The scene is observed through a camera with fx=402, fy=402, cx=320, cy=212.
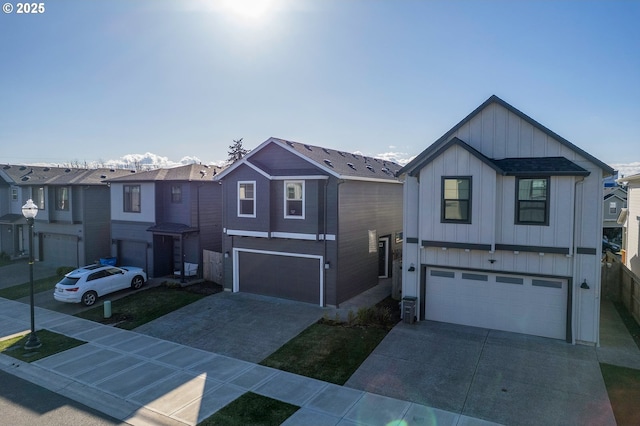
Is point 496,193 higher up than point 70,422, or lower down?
higher up

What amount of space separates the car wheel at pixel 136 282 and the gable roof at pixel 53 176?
825cm

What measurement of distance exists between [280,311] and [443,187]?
802 cm

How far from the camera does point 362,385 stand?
10.2 meters

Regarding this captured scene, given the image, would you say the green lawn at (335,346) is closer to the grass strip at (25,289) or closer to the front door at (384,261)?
the front door at (384,261)

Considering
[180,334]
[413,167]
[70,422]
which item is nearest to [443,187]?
[413,167]

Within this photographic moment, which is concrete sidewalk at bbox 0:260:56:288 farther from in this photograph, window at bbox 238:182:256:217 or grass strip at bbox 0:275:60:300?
window at bbox 238:182:256:217

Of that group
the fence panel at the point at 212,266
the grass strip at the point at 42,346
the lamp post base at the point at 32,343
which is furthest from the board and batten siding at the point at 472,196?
the lamp post base at the point at 32,343

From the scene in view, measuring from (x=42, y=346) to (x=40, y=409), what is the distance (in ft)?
14.8

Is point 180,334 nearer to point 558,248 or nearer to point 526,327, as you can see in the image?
point 526,327

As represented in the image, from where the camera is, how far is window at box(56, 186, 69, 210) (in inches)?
1014

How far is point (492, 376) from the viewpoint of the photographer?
34.5 ft

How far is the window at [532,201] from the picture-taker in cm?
1263

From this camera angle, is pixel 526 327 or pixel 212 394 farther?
pixel 526 327

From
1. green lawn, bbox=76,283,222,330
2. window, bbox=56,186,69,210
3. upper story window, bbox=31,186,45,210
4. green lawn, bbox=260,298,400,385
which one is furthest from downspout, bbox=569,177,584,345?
upper story window, bbox=31,186,45,210
